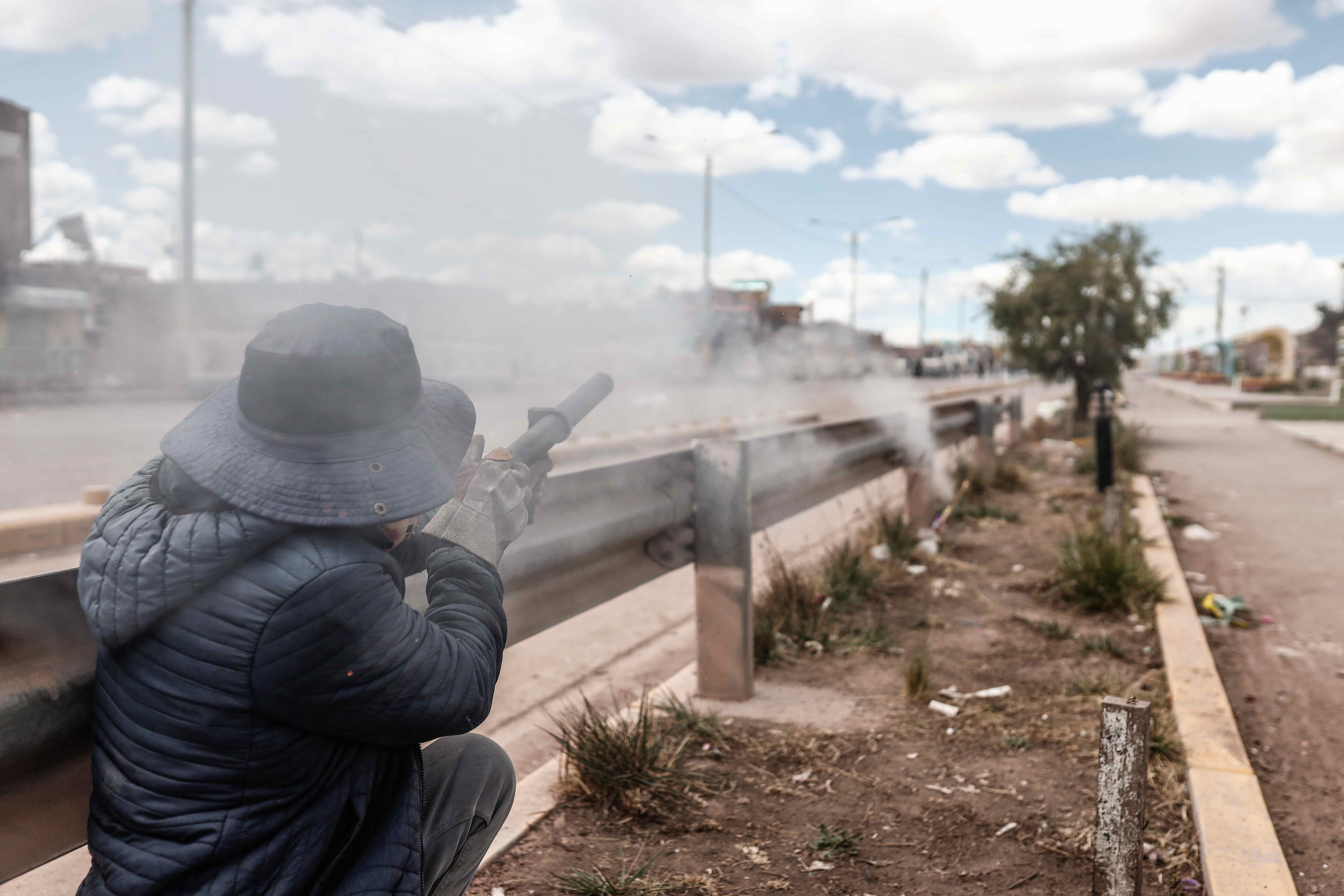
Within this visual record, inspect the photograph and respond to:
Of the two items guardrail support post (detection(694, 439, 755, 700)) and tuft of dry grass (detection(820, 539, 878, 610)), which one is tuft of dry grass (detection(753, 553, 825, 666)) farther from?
guardrail support post (detection(694, 439, 755, 700))

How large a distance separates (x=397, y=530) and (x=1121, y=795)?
1.63 m

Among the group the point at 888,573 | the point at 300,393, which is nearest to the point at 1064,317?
the point at 888,573

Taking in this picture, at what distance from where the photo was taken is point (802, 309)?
6.42 metres

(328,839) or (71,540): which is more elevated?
(328,839)

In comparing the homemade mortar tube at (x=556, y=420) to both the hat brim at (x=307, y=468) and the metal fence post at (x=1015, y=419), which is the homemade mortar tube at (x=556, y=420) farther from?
the metal fence post at (x=1015, y=419)

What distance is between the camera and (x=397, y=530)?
152 cm

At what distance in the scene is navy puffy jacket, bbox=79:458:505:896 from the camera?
52.7 inches

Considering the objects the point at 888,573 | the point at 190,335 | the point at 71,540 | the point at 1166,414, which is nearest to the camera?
the point at 888,573

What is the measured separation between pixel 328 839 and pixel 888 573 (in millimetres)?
4270

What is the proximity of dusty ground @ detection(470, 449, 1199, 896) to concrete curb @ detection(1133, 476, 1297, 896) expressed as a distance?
67 mm

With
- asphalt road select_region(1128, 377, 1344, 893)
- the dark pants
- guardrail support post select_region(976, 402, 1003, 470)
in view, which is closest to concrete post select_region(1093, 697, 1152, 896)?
asphalt road select_region(1128, 377, 1344, 893)

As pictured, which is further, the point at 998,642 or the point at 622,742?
the point at 998,642

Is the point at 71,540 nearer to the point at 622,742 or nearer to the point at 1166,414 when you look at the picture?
the point at 622,742

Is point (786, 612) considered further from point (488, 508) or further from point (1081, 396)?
point (1081, 396)
